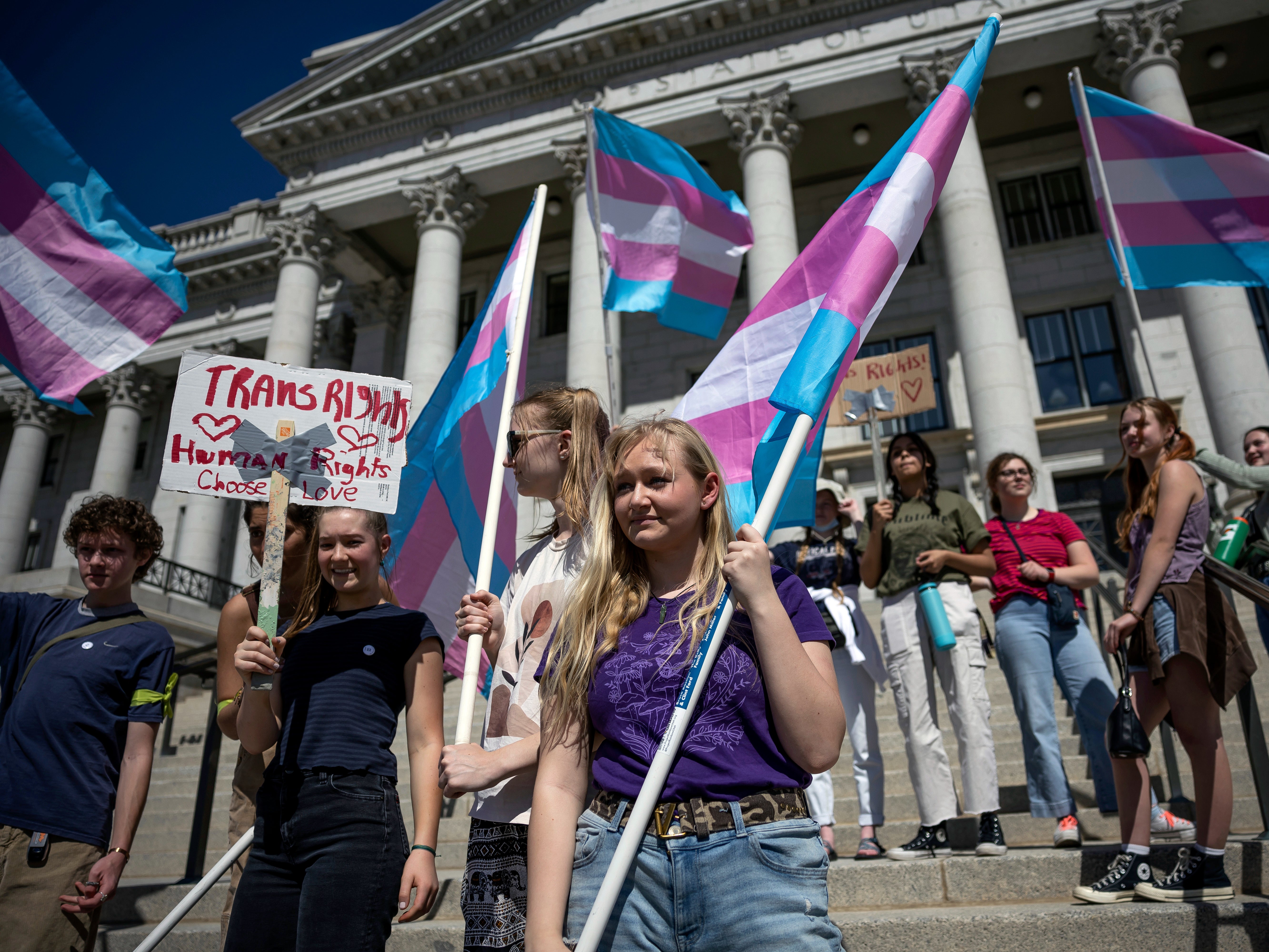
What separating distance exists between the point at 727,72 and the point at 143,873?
1832 cm

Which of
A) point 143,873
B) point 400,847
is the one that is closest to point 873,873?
point 400,847

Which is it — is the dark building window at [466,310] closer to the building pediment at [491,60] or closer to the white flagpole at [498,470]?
the building pediment at [491,60]

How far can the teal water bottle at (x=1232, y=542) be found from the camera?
5.28m

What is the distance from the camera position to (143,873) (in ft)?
24.9

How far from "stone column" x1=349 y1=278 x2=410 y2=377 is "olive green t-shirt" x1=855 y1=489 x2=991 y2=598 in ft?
69.9

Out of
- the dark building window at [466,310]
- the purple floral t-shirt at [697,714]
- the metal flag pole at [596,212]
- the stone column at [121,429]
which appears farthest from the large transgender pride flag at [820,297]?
the stone column at [121,429]

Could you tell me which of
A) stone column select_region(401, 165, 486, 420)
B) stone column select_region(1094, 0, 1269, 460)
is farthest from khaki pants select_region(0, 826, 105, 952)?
stone column select_region(401, 165, 486, 420)

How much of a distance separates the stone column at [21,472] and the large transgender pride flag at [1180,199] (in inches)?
1195

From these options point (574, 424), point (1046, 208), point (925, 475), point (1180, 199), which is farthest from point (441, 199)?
point (574, 424)

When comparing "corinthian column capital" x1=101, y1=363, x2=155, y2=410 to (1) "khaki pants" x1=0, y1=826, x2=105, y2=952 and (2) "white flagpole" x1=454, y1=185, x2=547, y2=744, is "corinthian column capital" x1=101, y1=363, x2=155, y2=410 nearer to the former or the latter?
(2) "white flagpole" x1=454, y1=185, x2=547, y2=744

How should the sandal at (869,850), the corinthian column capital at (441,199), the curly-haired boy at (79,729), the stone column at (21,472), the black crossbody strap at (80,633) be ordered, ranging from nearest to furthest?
the curly-haired boy at (79,729), the black crossbody strap at (80,633), the sandal at (869,850), the corinthian column capital at (441,199), the stone column at (21,472)

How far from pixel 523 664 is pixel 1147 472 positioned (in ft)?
11.7

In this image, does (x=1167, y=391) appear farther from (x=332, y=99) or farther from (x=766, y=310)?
(x=332, y=99)

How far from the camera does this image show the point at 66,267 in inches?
191
